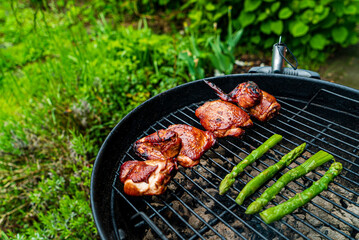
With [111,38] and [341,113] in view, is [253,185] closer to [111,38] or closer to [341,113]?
[341,113]

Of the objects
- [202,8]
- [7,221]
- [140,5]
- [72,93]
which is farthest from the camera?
[140,5]

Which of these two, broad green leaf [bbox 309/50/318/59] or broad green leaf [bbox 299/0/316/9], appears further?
broad green leaf [bbox 309/50/318/59]

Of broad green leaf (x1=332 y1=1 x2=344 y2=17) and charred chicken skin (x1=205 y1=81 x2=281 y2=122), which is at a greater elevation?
broad green leaf (x1=332 y1=1 x2=344 y2=17)

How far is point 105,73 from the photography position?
13.5ft

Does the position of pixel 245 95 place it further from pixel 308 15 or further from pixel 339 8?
pixel 339 8

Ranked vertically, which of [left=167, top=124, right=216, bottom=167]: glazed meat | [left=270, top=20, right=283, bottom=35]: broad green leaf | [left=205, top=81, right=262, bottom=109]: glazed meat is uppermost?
[left=205, top=81, right=262, bottom=109]: glazed meat

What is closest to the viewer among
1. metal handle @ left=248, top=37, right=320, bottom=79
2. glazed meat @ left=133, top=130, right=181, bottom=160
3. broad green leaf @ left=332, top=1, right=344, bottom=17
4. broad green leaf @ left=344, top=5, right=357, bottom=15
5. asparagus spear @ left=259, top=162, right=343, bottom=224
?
asparagus spear @ left=259, top=162, right=343, bottom=224

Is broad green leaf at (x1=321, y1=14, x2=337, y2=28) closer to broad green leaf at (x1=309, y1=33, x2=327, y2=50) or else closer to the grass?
broad green leaf at (x1=309, y1=33, x2=327, y2=50)

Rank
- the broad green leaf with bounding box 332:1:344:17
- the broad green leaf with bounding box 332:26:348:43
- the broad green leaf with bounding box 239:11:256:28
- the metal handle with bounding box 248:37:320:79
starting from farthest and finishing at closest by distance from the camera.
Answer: the broad green leaf with bounding box 239:11:256:28
the broad green leaf with bounding box 332:26:348:43
the broad green leaf with bounding box 332:1:344:17
the metal handle with bounding box 248:37:320:79

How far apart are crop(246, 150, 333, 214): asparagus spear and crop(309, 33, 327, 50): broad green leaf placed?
3202mm

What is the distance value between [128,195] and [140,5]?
21.5ft

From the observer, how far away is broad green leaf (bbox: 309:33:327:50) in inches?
182

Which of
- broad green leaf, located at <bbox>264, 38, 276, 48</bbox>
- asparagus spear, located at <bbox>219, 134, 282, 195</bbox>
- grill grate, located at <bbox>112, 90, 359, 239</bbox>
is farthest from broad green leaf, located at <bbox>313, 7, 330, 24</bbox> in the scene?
asparagus spear, located at <bbox>219, 134, 282, 195</bbox>

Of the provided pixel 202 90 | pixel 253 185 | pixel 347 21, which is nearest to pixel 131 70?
pixel 202 90
